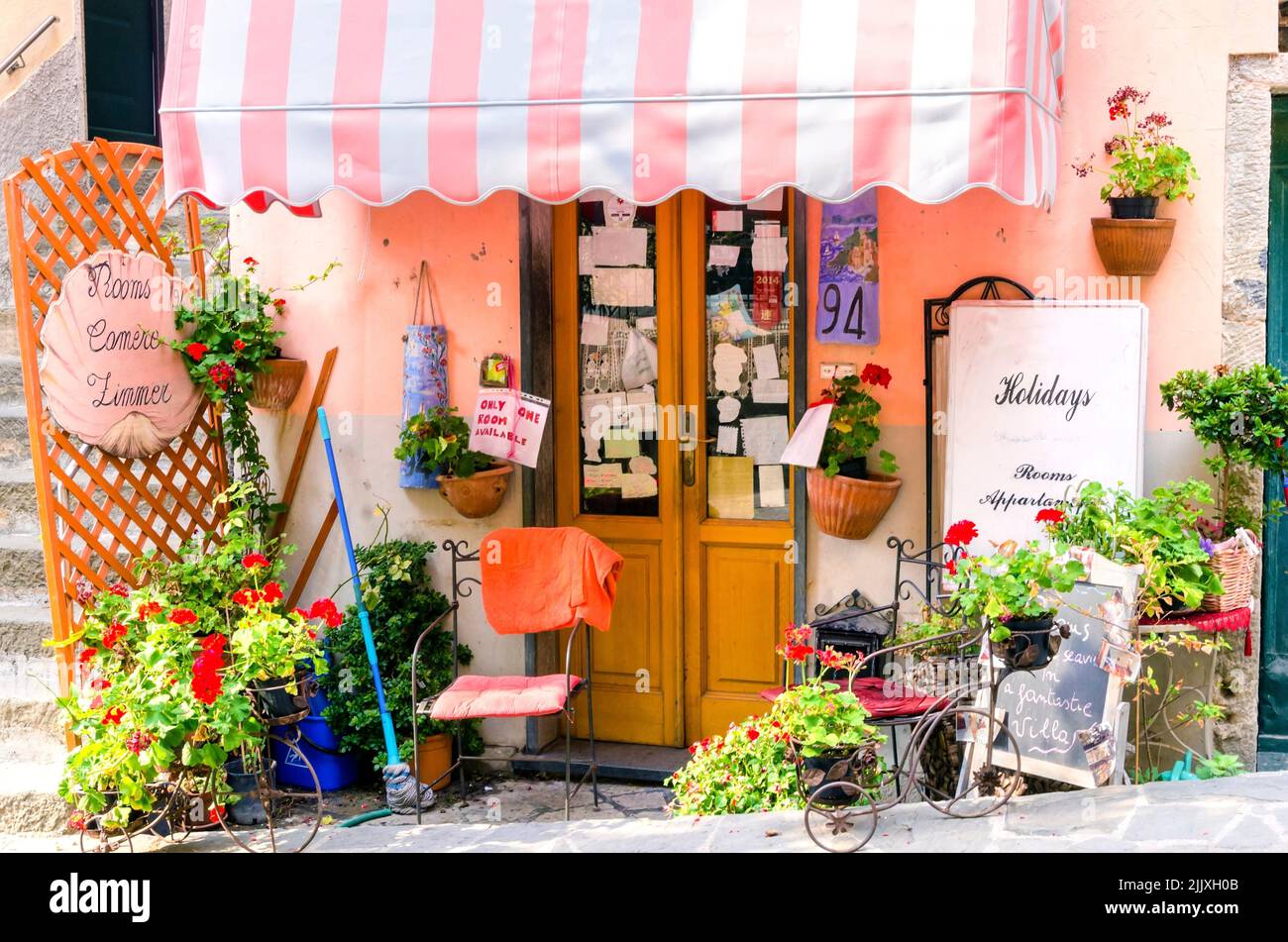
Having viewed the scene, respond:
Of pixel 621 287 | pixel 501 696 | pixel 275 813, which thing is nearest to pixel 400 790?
pixel 275 813

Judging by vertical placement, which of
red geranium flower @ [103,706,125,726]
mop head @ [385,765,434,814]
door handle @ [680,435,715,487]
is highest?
door handle @ [680,435,715,487]

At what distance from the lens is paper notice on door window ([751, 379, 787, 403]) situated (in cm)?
617

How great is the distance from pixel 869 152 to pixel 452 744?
3.50 meters

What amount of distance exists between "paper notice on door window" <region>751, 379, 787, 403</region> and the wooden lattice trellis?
270cm

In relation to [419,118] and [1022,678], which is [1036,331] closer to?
[1022,678]

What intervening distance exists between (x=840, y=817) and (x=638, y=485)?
2533 mm

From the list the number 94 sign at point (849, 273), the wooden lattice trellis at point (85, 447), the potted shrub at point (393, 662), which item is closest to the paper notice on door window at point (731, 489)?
the number 94 sign at point (849, 273)

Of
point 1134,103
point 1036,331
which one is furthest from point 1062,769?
point 1134,103

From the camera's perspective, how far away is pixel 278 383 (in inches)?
257

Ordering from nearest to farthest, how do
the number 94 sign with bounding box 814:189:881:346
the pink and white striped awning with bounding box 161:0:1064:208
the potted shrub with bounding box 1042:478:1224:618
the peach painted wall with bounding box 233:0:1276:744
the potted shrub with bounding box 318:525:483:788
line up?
1. the pink and white striped awning with bounding box 161:0:1064:208
2. the potted shrub with bounding box 1042:478:1224:618
3. the peach painted wall with bounding box 233:0:1276:744
4. the number 94 sign with bounding box 814:189:881:346
5. the potted shrub with bounding box 318:525:483:788

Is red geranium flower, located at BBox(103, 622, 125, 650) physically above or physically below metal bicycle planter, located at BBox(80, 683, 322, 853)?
above

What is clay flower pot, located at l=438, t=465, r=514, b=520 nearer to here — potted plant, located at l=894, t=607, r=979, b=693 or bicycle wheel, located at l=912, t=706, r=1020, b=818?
potted plant, located at l=894, t=607, r=979, b=693

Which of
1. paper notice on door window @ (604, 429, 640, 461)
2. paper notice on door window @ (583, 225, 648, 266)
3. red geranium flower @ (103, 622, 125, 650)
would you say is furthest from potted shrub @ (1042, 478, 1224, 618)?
red geranium flower @ (103, 622, 125, 650)

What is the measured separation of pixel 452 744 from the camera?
20.9 feet
